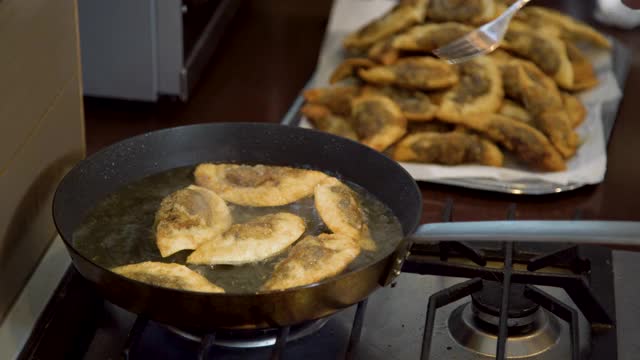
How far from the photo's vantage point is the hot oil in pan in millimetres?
Result: 956

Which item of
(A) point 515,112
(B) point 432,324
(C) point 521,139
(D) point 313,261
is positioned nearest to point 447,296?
(B) point 432,324

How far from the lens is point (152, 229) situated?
1024 millimetres

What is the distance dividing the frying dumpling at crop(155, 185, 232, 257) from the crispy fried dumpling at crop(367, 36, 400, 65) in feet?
2.18

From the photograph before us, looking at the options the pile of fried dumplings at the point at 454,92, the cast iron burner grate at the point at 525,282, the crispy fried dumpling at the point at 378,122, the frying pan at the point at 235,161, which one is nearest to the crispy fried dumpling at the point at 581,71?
the pile of fried dumplings at the point at 454,92

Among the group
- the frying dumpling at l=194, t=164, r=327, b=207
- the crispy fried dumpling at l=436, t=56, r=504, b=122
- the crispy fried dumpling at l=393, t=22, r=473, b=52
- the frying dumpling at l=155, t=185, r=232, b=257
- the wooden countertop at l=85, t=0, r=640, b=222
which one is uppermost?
the frying dumpling at l=155, t=185, r=232, b=257

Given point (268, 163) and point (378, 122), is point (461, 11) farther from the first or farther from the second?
point (268, 163)

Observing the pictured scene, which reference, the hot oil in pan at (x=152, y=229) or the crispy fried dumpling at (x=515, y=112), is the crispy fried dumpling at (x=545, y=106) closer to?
the crispy fried dumpling at (x=515, y=112)

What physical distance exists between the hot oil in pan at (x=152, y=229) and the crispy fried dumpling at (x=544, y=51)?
73 centimetres

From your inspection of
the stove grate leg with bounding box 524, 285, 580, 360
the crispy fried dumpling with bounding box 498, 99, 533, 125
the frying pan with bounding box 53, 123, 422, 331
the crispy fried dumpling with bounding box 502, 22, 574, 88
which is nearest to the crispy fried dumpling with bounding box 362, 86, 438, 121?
the crispy fried dumpling with bounding box 498, 99, 533, 125

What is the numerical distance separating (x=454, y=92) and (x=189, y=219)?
73 cm

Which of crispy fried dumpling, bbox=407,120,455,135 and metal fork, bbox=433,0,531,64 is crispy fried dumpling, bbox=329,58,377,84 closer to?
crispy fried dumpling, bbox=407,120,455,135

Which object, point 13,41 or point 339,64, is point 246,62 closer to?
point 339,64

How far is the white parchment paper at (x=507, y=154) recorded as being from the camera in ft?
5.00

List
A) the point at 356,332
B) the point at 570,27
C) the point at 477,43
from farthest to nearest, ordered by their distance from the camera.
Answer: the point at 570,27 → the point at 477,43 → the point at 356,332
